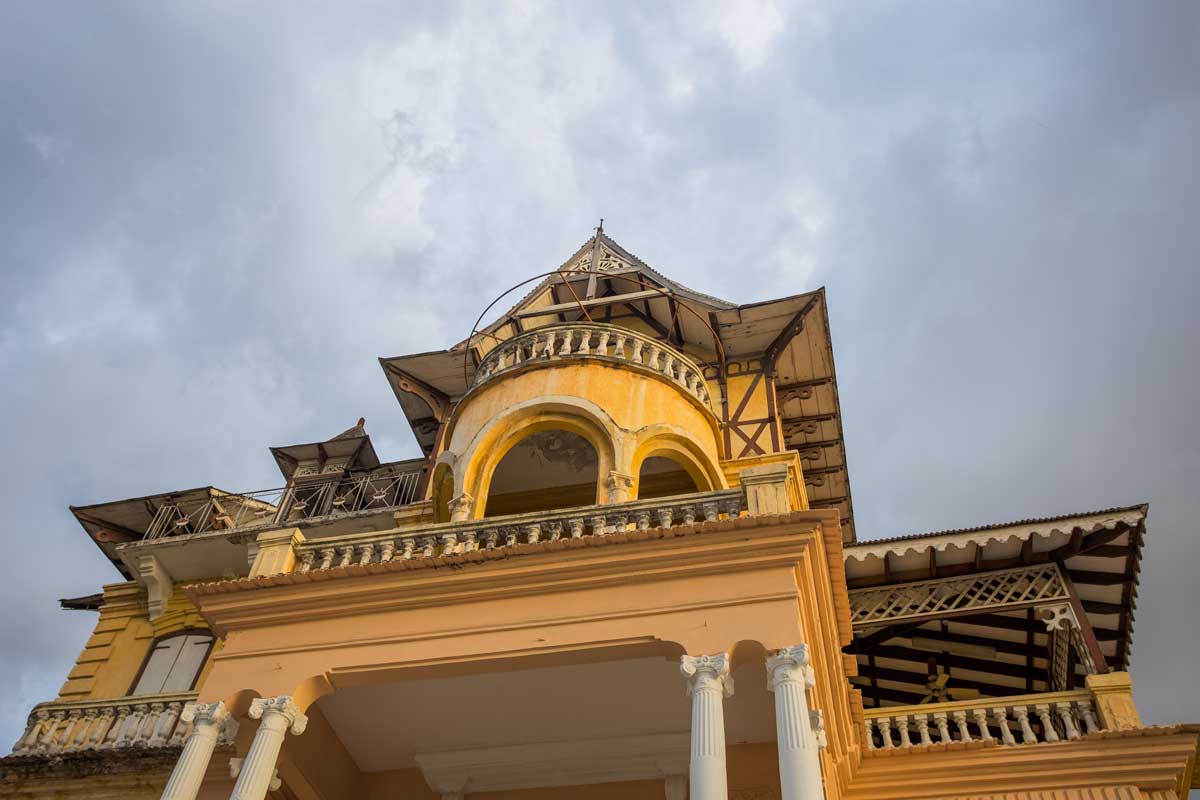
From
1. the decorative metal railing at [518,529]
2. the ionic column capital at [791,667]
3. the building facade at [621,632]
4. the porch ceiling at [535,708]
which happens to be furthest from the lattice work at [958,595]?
the ionic column capital at [791,667]

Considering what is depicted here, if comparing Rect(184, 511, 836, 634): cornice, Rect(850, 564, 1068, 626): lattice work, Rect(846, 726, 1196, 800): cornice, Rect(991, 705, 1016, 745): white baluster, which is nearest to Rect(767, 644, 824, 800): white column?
Rect(184, 511, 836, 634): cornice

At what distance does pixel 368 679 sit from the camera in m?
11.2

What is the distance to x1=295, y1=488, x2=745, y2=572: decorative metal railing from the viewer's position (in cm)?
1166

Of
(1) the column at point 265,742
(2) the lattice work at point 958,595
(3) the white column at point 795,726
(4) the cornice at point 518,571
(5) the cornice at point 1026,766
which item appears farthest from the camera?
(2) the lattice work at point 958,595

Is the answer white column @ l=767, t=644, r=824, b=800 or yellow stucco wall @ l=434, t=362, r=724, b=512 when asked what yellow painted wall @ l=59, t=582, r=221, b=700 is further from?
white column @ l=767, t=644, r=824, b=800

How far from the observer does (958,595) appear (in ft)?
49.3

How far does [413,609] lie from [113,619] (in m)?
11.0

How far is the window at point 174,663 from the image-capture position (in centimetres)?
1800

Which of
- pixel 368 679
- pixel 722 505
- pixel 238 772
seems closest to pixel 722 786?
pixel 722 505

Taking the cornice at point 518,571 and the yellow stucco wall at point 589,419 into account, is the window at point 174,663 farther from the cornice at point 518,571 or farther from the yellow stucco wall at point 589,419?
the cornice at point 518,571

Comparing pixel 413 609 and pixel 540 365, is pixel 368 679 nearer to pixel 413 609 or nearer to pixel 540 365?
pixel 413 609

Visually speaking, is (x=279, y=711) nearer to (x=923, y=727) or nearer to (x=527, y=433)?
(x=527, y=433)

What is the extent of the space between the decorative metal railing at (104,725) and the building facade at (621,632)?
0.05 meters

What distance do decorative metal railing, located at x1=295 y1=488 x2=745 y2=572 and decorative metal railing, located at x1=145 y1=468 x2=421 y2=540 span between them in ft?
23.1
